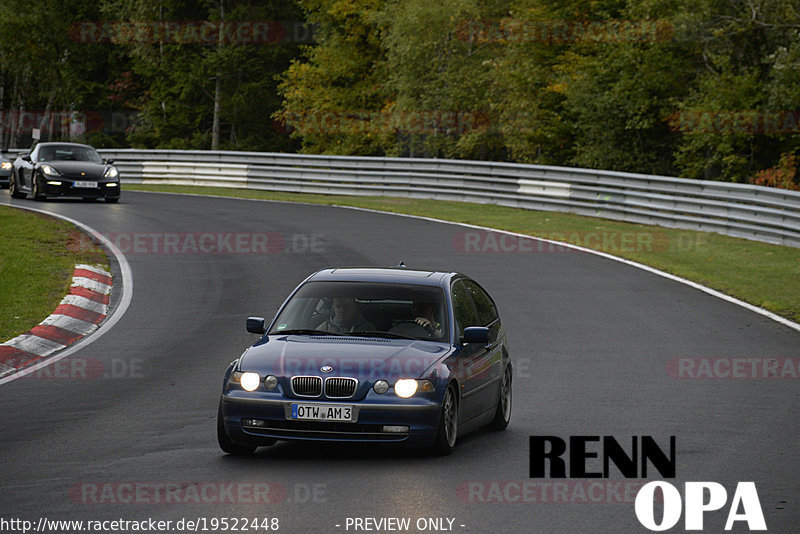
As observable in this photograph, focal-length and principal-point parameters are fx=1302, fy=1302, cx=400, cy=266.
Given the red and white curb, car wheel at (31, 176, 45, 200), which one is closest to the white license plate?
the red and white curb

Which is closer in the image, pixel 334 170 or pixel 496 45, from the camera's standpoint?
pixel 334 170

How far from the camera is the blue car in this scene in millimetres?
9031

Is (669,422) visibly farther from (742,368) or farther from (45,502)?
(45,502)

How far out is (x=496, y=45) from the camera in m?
50.6

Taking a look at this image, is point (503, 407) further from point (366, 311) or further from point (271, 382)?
point (271, 382)

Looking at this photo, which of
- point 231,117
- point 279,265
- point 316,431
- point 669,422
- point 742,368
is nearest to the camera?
point 316,431

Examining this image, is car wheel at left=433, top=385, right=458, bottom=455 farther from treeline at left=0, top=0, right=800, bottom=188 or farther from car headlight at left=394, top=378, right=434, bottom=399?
treeline at left=0, top=0, right=800, bottom=188

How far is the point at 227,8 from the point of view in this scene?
6694cm

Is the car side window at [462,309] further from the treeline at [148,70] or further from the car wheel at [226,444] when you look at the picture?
the treeline at [148,70]

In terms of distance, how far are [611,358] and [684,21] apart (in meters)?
23.9

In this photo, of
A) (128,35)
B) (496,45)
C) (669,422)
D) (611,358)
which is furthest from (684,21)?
(128,35)

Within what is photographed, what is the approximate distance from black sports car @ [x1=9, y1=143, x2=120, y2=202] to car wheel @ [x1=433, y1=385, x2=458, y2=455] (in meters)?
25.9

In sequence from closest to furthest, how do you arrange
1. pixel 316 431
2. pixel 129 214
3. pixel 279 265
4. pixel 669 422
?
pixel 316 431 < pixel 669 422 < pixel 279 265 < pixel 129 214

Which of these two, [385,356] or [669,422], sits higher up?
[385,356]
